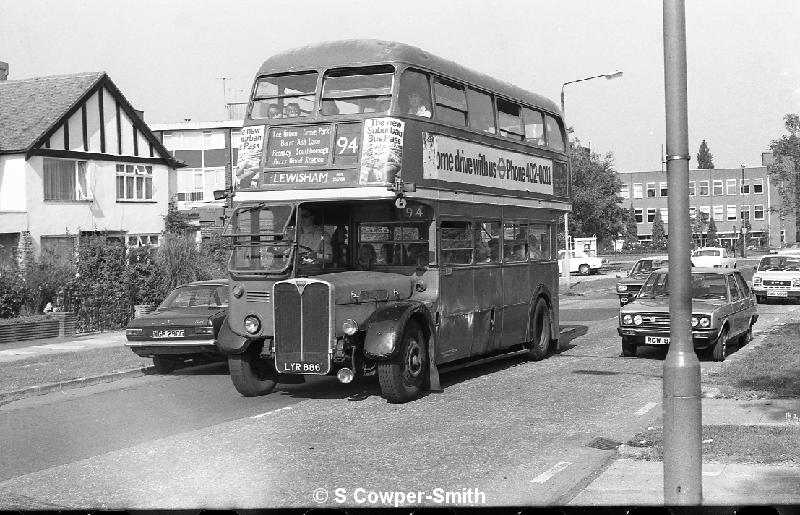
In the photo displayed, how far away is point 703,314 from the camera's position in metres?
16.4

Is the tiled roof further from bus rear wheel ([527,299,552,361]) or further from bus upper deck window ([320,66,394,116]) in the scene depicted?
bus upper deck window ([320,66,394,116])

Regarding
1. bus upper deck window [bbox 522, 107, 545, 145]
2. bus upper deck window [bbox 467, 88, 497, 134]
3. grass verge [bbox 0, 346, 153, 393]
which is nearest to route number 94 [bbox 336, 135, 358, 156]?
bus upper deck window [bbox 467, 88, 497, 134]

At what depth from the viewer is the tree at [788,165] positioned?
42.2 meters

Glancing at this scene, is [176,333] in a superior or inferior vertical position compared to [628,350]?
superior

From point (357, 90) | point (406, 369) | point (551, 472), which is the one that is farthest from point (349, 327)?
point (551, 472)

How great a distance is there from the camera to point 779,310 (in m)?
30.1

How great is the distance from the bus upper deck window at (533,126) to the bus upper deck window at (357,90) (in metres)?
4.78

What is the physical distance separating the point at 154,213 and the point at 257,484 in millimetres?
31534

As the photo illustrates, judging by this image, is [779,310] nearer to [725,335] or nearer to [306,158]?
[725,335]

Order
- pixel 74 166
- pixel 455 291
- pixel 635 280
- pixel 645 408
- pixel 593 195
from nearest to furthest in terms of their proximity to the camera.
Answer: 1. pixel 645 408
2. pixel 455 291
3. pixel 635 280
4. pixel 74 166
5. pixel 593 195

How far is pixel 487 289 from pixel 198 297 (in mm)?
5263

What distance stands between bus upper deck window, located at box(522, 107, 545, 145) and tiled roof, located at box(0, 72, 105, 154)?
20712 mm

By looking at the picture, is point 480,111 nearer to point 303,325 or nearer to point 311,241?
point 311,241

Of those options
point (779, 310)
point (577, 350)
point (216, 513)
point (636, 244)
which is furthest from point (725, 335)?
point (636, 244)
